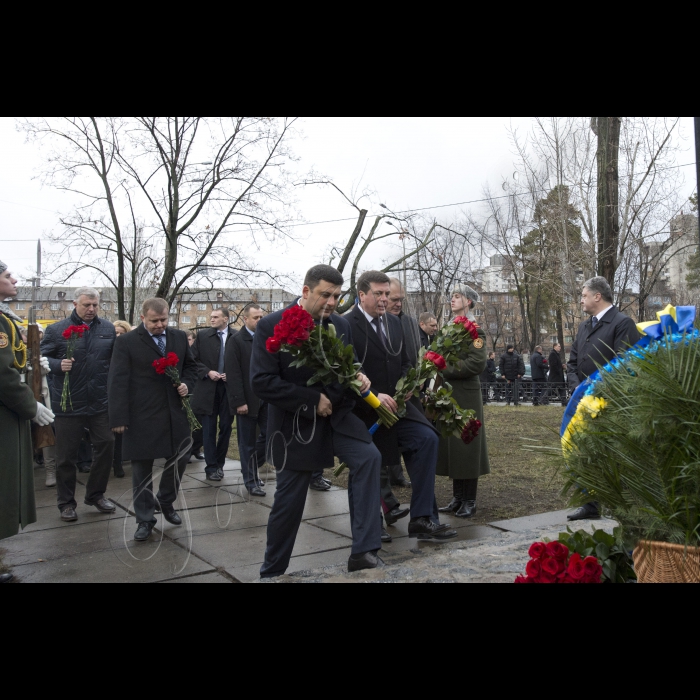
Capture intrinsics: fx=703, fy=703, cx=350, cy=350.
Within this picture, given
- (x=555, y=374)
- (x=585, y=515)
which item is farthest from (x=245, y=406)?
(x=555, y=374)

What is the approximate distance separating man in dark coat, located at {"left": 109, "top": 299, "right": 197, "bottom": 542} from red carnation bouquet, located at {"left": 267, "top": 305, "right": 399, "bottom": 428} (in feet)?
6.55

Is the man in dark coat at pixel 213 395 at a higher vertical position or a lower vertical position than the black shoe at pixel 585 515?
higher

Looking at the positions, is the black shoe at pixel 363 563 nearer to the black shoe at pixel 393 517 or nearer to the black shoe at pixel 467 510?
the black shoe at pixel 393 517

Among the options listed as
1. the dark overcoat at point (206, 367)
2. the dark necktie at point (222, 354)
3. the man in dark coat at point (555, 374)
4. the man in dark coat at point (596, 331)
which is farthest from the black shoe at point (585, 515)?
the man in dark coat at point (555, 374)

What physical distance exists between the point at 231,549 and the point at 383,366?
177 cm

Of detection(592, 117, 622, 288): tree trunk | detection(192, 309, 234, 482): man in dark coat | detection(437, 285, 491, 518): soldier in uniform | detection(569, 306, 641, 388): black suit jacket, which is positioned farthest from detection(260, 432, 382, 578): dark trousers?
detection(592, 117, 622, 288): tree trunk

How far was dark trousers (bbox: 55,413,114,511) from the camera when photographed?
639 cm

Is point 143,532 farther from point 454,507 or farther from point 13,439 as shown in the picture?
point 454,507

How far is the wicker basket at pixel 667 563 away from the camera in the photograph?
248 cm

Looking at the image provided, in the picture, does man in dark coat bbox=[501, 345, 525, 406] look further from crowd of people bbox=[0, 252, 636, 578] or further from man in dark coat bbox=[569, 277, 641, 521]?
man in dark coat bbox=[569, 277, 641, 521]

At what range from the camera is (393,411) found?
4.99 m

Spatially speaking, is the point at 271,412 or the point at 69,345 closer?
the point at 271,412

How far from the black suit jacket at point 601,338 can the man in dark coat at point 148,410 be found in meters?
3.42

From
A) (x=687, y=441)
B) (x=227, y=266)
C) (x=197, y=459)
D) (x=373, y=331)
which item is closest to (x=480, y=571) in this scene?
(x=687, y=441)
